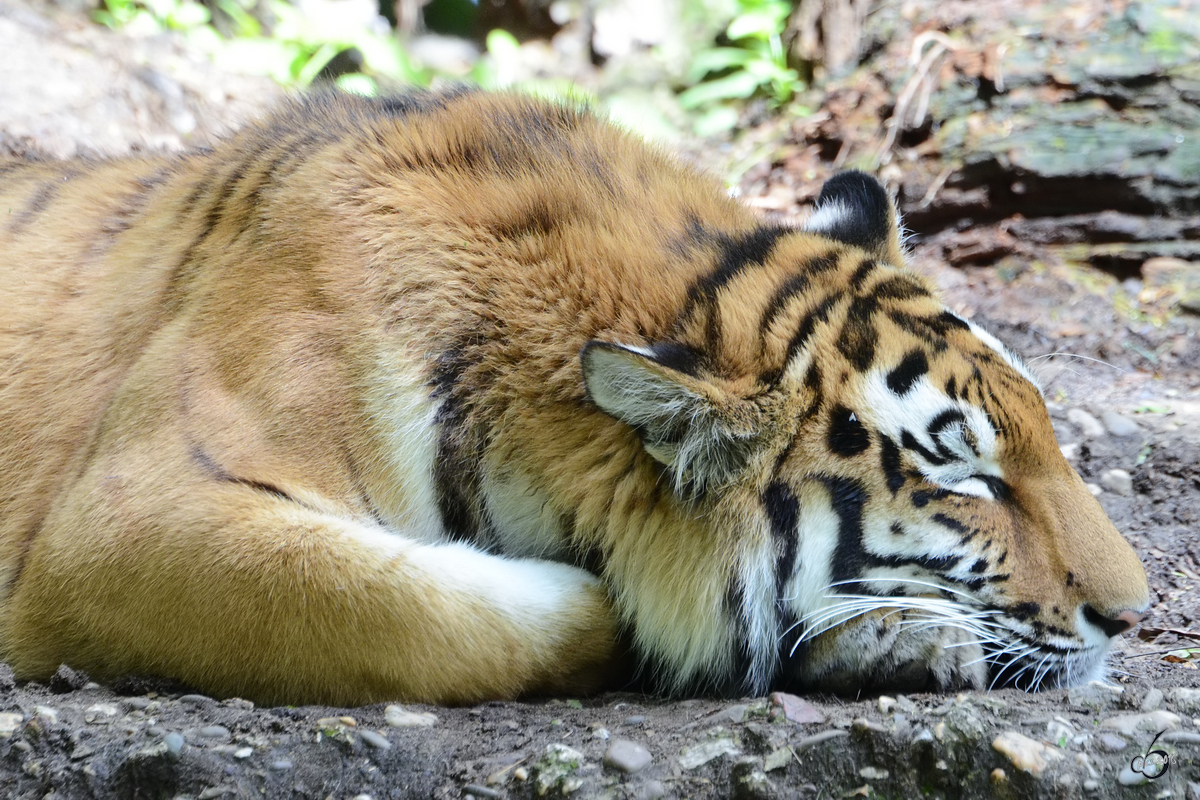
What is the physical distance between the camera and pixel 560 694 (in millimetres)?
2482

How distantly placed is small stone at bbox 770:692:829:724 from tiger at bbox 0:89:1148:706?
0.26 meters

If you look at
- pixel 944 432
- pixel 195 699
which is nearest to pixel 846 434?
pixel 944 432

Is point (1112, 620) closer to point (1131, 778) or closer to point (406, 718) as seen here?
point (1131, 778)

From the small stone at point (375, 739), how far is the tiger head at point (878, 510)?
0.81 metres

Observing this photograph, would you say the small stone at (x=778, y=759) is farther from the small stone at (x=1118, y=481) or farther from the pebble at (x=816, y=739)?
the small stone at (x=1118, y=481)

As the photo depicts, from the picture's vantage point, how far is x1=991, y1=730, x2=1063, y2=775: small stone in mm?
1793

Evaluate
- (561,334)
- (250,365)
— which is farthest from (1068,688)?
(250,365)

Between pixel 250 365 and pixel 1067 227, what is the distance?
4.73 m

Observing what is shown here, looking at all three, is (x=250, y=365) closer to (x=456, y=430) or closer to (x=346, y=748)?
(x=456, y=430)

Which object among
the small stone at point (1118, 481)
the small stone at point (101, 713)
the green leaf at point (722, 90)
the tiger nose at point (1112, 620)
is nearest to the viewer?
the small stone at point (101, 713)

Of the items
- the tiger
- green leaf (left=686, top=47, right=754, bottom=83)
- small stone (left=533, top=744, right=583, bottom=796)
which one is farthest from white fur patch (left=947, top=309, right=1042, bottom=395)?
green leaf (left=686, top=47, right=754, bottom=83)

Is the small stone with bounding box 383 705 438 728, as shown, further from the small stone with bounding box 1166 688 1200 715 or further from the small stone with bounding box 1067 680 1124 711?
the small stone with bounding box 1166 688 1200 715

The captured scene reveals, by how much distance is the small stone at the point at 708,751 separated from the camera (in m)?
1.96

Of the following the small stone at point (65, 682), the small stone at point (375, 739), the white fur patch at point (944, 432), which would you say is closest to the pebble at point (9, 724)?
the small stone at point (65, 682)
